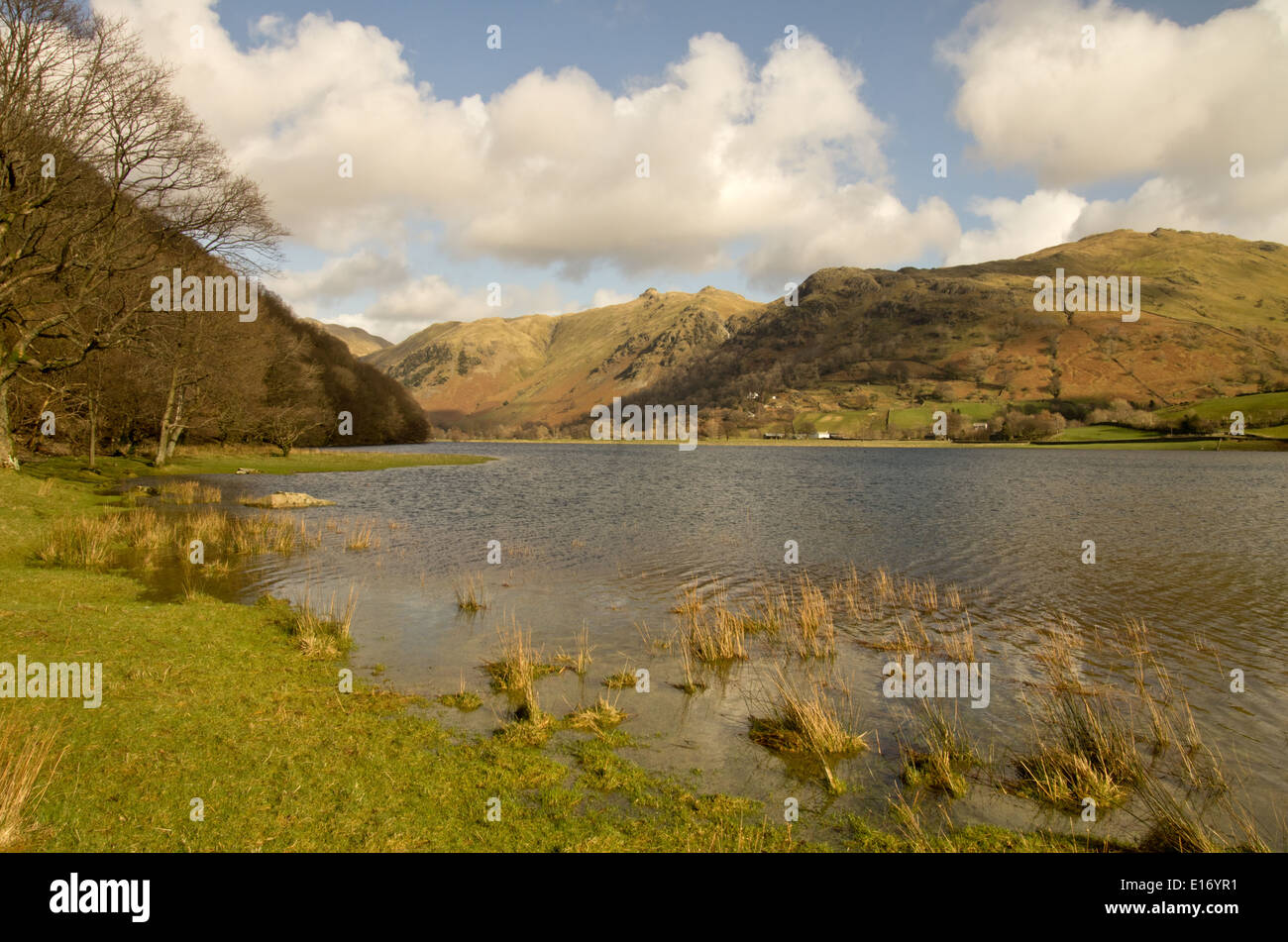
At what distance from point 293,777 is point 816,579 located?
2059 centimetres

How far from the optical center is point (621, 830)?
26.5 feet

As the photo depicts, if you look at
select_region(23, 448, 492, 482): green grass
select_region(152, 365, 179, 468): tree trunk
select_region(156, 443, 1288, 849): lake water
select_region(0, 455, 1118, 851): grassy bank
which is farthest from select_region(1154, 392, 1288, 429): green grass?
select_region(152, 365, 179, 468): tree trunk

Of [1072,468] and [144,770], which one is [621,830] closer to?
[144,770]

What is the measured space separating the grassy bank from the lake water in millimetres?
1116

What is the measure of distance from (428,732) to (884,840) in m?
7.28

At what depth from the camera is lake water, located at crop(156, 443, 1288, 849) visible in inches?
449

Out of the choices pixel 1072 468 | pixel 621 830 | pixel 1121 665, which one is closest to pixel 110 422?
pixel 621 830

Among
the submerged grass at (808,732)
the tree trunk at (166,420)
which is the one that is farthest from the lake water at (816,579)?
the tree trunk at (166,420)

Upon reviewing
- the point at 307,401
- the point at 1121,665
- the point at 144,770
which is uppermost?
the point at 307,401

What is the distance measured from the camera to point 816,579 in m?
25.3

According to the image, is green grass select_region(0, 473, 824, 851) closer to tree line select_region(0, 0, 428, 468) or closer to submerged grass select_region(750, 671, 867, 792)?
submerged grass select_region(750, 671, 867, 792)

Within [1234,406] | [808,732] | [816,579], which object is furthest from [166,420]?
[1234,406]
